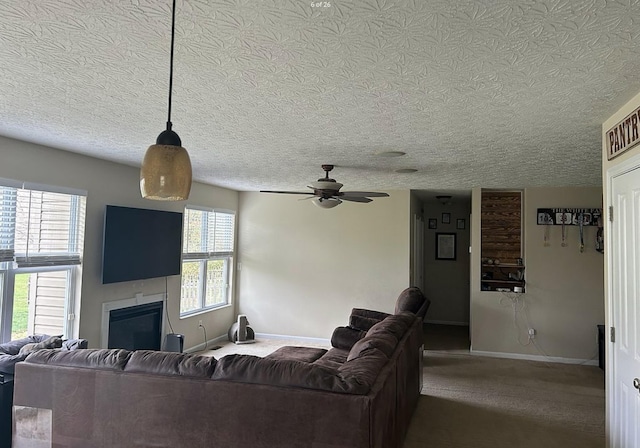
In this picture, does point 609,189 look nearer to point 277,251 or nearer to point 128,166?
point 128,166

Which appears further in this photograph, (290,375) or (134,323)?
(134,323)

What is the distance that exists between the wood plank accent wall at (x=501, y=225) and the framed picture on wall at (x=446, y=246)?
2.24m

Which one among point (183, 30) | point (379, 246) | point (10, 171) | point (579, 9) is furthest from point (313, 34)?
point (379, 246)

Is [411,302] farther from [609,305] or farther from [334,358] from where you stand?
[609,305]

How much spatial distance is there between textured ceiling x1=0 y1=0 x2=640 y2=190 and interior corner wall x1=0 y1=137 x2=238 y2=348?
0.78ft

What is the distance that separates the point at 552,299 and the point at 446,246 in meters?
2.89

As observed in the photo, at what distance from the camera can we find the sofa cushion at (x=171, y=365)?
8.21ft

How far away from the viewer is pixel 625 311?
8.42 ft

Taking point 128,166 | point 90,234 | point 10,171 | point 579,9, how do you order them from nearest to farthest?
point 579,9, point 10,171, point 90,234, point 128,166

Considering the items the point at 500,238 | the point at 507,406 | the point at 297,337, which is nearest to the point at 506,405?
the point at 507,406

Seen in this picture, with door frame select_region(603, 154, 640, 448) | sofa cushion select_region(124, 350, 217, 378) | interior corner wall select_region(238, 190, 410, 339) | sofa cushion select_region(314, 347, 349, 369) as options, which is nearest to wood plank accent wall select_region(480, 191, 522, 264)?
interior corner wall select_region(238, 190, 410, 339)

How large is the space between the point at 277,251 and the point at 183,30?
18.8 feet

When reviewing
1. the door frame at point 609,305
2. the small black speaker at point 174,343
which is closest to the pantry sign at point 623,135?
the door frame at point 609,305

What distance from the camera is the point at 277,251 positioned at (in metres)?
7.31
